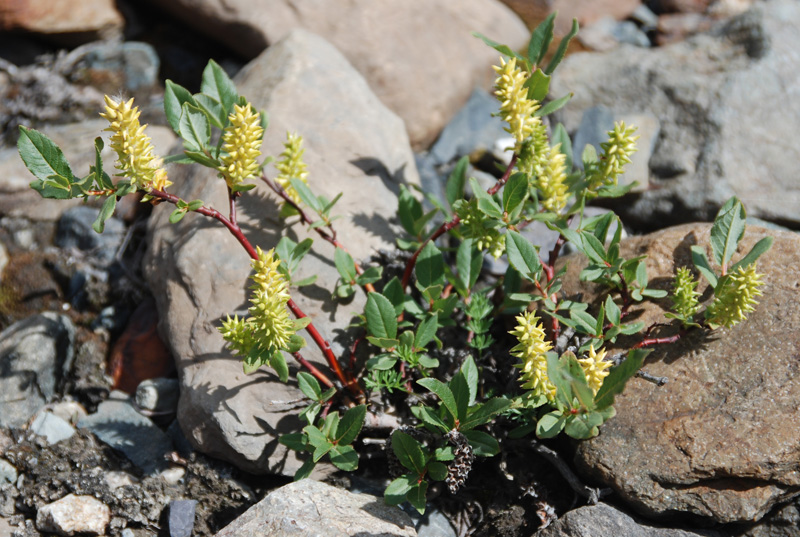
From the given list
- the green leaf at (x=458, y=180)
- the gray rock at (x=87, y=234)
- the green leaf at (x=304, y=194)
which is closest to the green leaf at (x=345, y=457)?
the green leaf at (x=304, y=194)

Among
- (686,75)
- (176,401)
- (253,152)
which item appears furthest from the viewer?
(686,75)

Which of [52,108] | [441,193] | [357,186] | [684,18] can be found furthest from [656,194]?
[52,108]

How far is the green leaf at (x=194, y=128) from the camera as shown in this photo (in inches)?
128

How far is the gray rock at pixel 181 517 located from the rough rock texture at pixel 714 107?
141 inches

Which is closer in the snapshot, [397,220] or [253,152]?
[253,152]

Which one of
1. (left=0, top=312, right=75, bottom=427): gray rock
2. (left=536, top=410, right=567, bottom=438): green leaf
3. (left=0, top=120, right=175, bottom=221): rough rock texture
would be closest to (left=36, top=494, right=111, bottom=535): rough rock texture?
(left=0, top=312, right=75, bottom=427): gray rock

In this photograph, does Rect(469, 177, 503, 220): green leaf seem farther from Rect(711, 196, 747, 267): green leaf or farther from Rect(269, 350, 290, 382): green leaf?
Rect(269, 350, 290, 382): green leaf

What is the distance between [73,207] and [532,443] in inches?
148

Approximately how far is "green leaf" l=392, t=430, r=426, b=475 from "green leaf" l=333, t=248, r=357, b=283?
94cm

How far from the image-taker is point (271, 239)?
388cm

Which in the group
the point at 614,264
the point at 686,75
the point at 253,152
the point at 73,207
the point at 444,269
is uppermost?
the point at 686,75

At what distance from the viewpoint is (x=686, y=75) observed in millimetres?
5453

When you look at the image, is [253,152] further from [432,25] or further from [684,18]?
[684,18]

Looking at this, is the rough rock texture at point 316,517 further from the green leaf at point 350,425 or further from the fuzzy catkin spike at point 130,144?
the fuzzy catkin spike at point 130,144
